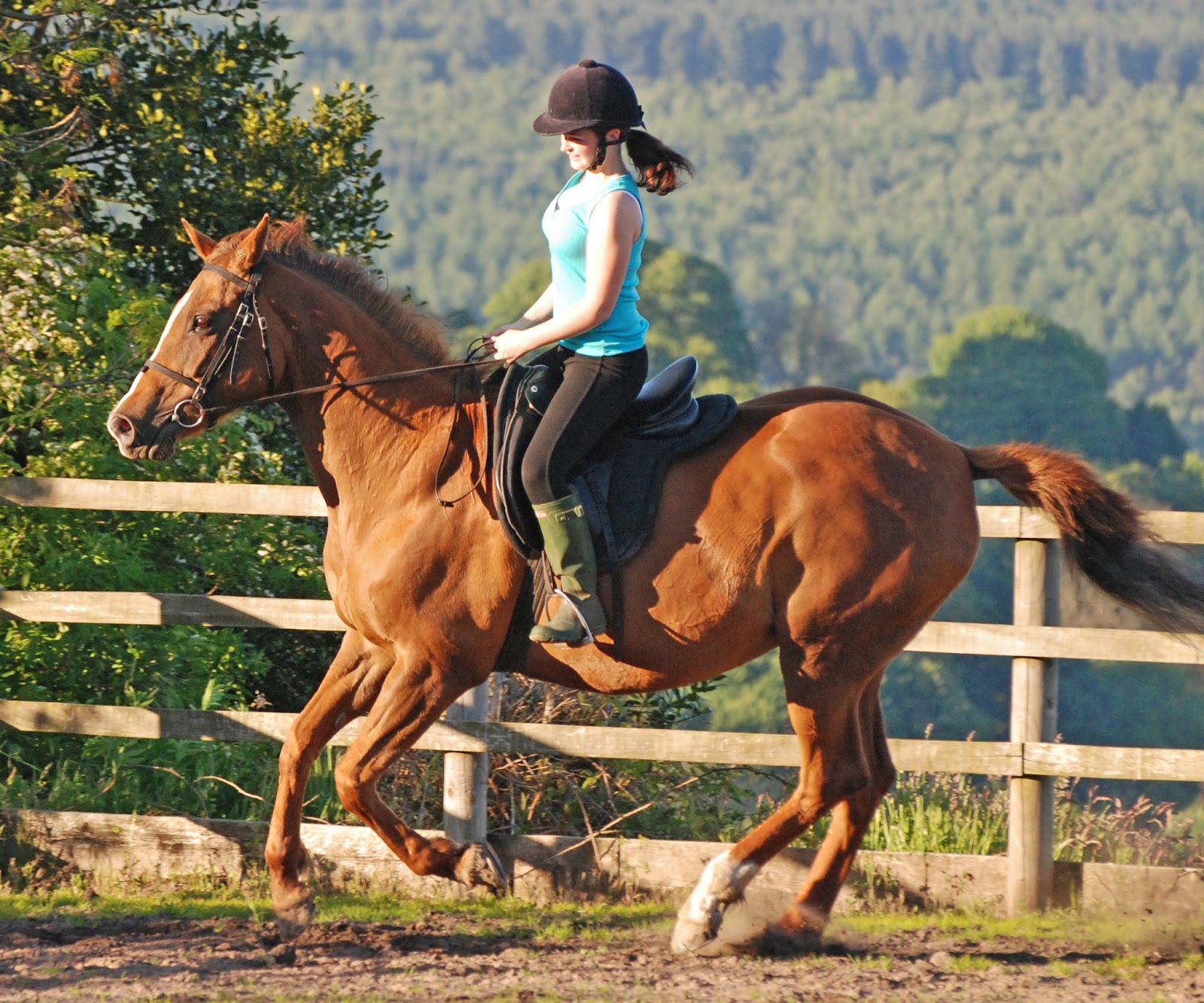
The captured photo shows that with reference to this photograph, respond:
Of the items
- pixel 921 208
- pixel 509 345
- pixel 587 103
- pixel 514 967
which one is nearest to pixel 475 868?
pixel 514 967

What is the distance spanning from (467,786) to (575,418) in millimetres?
1829

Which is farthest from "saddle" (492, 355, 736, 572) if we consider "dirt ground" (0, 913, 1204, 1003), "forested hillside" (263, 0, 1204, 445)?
"forested hillside" (263, 0, 1204, 445)

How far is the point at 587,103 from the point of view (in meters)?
4.84

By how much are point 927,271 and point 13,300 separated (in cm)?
16010

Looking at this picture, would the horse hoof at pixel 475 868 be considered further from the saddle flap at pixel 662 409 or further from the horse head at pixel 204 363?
the horse head at pixel 204 363

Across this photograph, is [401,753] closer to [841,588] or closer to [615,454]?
[615,454]

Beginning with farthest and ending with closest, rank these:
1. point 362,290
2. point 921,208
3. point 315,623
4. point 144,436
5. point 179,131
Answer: point 921,208, point 179,131, point 315,623, point 362,290, point 144,436

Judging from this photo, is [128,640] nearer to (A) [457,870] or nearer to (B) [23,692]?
(B) [23,692]

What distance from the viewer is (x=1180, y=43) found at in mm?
192375

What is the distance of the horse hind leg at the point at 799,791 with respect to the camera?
5070 millimetres

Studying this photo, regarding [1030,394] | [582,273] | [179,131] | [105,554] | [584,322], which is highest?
[1030,394]

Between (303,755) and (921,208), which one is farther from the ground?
(921,208)

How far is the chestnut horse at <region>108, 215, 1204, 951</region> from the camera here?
5.02 metres

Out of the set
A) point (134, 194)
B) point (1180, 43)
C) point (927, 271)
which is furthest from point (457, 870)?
→ point (1180, 43)
